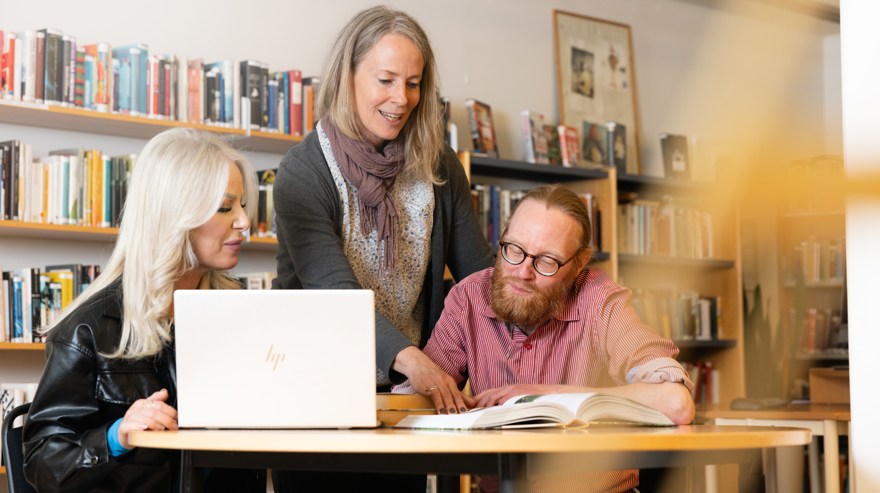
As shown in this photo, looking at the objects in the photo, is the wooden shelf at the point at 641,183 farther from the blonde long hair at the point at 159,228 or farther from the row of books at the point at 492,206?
the blonde long hair at the point at 159,228

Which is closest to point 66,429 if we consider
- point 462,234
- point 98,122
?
point 462,234

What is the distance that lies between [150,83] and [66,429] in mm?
2117

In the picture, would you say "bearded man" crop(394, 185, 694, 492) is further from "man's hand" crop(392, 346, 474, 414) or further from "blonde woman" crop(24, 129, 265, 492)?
"blonde woman" crop(24, 129, 265, 492)

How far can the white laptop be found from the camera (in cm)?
104

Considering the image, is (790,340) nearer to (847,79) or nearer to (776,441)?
(847,79)

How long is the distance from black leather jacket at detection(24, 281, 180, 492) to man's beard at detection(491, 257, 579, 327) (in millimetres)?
513

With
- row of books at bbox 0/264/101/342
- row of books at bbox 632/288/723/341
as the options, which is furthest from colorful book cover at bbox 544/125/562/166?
row of books at bbox 0/264/101/342

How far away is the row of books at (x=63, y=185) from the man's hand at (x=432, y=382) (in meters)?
1.92

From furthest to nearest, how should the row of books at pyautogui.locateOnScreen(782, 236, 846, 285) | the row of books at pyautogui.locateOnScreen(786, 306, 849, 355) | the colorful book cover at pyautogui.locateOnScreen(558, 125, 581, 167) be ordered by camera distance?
1. the colorful book cover at pyautogui.locateOnScreen(558, 125, 581, 167)
2. the row of books at pyautogui.locateOnScreen(782, 236, 846, 285)
3. the row of books at pyautogui.locateOnScreen(786, 306, 849, 355)

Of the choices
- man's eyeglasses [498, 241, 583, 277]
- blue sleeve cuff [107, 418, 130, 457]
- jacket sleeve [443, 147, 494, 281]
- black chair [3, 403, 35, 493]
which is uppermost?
jacket sleeve [443, 147, 494, 281]

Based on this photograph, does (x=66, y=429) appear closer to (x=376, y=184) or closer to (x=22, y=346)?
(x=376, y=184)

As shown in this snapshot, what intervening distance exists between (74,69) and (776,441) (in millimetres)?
2722

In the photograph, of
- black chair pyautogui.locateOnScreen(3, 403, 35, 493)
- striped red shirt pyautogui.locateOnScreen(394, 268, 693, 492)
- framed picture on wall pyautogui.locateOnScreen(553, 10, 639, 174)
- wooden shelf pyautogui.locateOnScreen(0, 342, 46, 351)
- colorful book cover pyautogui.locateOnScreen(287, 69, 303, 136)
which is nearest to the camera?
black chair pyautogui.locateOnScreen(3, 403, 35, 493)

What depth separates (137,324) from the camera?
1.47 m
